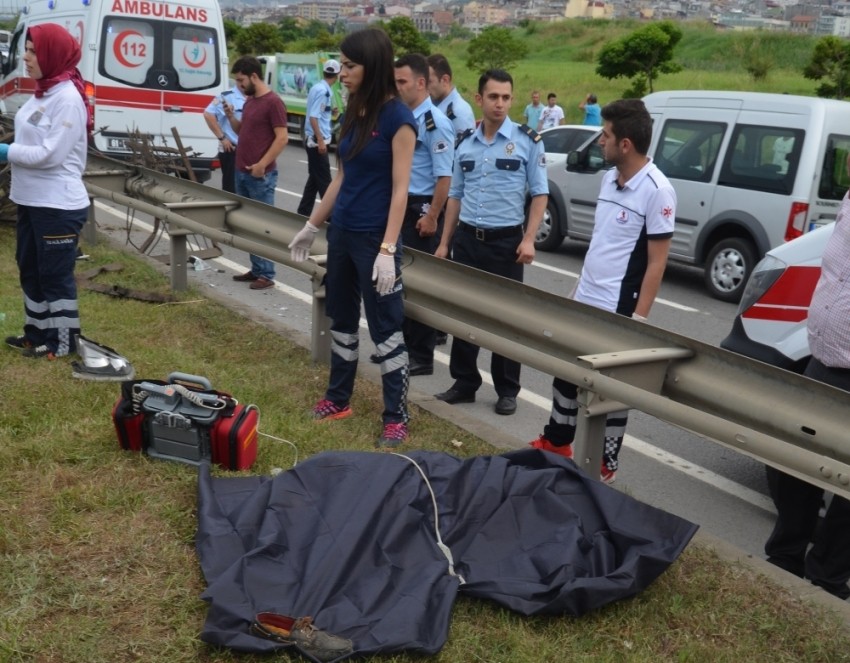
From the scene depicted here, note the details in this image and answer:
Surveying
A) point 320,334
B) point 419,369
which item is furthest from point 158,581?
point 419,369

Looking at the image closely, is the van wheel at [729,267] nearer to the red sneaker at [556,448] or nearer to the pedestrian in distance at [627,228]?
the red sneaker at [556,448]

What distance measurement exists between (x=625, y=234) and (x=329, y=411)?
1.82 m

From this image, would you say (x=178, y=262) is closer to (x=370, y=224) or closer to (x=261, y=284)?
(x=261, y=284)

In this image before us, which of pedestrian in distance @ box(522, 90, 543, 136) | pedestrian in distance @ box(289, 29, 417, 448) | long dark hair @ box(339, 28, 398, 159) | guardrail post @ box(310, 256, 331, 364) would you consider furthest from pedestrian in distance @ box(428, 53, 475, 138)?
pedestrian in distance @ box(522, 90, 543, 136)

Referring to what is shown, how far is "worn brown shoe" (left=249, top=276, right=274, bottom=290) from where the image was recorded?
916 cm

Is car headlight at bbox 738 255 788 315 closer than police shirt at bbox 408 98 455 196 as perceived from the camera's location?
Yes

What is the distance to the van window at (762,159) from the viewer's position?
9531mm

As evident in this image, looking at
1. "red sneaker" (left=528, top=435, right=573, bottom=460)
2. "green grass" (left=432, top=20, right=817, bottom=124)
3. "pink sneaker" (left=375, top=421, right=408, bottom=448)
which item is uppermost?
"red sneaker" (left=528, top=435, right=573, bottom=460)

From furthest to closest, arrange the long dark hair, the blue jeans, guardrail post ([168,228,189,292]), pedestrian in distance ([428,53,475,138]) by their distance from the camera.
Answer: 1. the blue jeans
2. guardrail post ([168,228,189,292])
3. pedestrian in distance ([428,53,475,138])
4. the long dark hair

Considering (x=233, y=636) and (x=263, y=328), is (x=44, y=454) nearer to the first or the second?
(x=233, y=636)

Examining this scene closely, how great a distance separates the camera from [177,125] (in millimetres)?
14391

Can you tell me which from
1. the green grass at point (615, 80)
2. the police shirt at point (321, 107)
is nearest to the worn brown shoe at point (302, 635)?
the police shirt at point (321, 107)

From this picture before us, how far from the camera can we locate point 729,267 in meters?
10.1

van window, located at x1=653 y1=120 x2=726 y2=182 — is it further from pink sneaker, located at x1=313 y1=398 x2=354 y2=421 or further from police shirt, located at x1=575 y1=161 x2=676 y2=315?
pink sneaker, located at x1=313 y1=398 x2=354 y2=421
